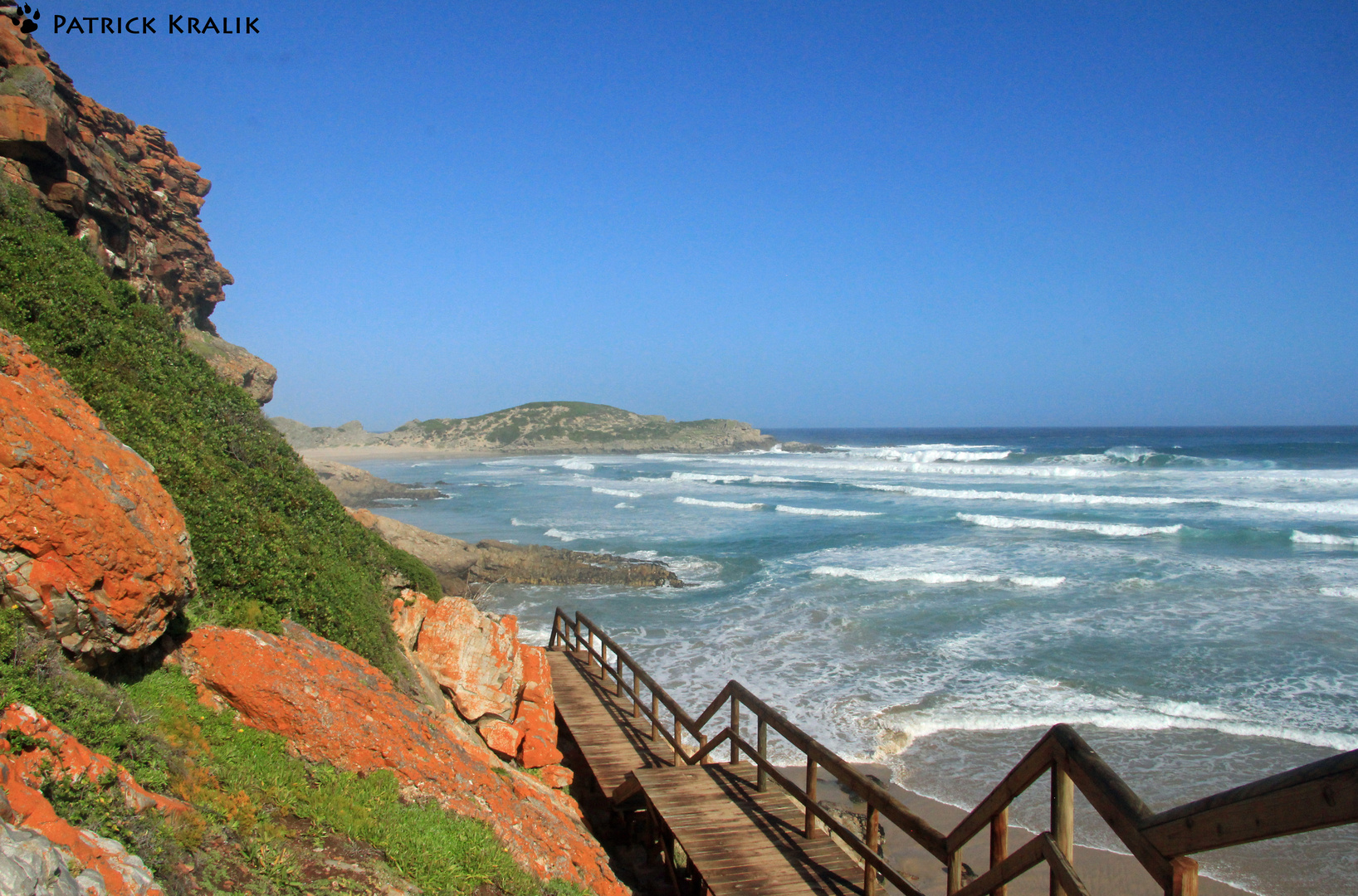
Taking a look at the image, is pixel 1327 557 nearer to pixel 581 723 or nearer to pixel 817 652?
pixel 817 652

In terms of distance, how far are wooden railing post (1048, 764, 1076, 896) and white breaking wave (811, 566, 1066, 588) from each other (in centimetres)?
1951

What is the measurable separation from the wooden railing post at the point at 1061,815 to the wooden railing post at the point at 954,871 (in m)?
1.02

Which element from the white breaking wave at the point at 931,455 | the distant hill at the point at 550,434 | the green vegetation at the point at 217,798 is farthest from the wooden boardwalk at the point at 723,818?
the distant hill at the point at 550,434

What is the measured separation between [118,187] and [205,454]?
11.4 metres

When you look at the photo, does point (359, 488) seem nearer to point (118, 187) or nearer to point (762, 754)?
point (118, 187)

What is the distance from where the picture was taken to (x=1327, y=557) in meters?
24.2

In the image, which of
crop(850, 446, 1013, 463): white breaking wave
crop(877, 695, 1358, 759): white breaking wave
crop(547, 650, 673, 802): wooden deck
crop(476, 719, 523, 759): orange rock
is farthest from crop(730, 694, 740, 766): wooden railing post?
crop(850, 446, 1013, 463): white breaking wave

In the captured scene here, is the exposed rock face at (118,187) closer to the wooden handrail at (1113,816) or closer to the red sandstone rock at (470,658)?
the red sandstone rock at (470,658)

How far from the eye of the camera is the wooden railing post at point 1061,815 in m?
3.22

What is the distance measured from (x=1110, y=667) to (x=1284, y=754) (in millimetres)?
3817

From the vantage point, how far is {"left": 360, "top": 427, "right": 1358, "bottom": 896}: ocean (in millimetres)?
11258

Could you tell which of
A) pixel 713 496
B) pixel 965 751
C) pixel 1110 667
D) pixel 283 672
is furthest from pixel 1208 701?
pixel 713 496

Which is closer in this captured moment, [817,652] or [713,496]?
[817,652]

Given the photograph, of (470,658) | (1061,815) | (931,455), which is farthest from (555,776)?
(931,455)
